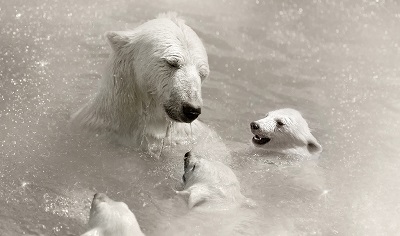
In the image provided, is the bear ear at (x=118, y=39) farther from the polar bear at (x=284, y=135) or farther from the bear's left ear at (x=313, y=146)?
the bear's left ear at (x=313, y=146)

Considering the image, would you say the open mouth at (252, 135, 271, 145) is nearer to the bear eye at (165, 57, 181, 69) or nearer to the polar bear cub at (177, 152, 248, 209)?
the polar bear cub at (177, 152, 248, 209)

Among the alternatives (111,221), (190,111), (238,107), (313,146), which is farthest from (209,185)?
(238,107)

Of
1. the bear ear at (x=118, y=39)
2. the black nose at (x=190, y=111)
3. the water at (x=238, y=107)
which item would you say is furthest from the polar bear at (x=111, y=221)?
the bear ear at (x=118, y=39)

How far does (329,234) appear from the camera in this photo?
5242 millimetres

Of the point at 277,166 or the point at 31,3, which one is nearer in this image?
the point at 277,166

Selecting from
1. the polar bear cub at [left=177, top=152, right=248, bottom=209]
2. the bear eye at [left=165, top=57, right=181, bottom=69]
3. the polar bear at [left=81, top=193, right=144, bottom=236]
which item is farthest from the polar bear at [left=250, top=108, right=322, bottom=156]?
the polar bear at [left=81, top=193, right=144, bottom=236]

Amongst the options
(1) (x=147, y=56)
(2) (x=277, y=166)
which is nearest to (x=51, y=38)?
(1) (x=147, y=56)

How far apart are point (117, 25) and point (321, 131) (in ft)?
10.1

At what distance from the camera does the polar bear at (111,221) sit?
13.5 feet

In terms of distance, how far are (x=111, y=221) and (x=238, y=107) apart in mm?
3484

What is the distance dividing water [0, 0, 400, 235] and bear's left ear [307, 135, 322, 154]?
117mm

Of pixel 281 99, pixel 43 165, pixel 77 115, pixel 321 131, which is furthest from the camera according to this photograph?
pixel 281 99

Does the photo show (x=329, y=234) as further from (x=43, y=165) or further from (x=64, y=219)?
(x=43, y=165)

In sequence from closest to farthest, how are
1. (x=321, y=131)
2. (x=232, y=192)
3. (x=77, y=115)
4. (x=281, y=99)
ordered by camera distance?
(x=232, y=192), (x=77, y=115), (x=321, y=131), (x=281, y=99)
